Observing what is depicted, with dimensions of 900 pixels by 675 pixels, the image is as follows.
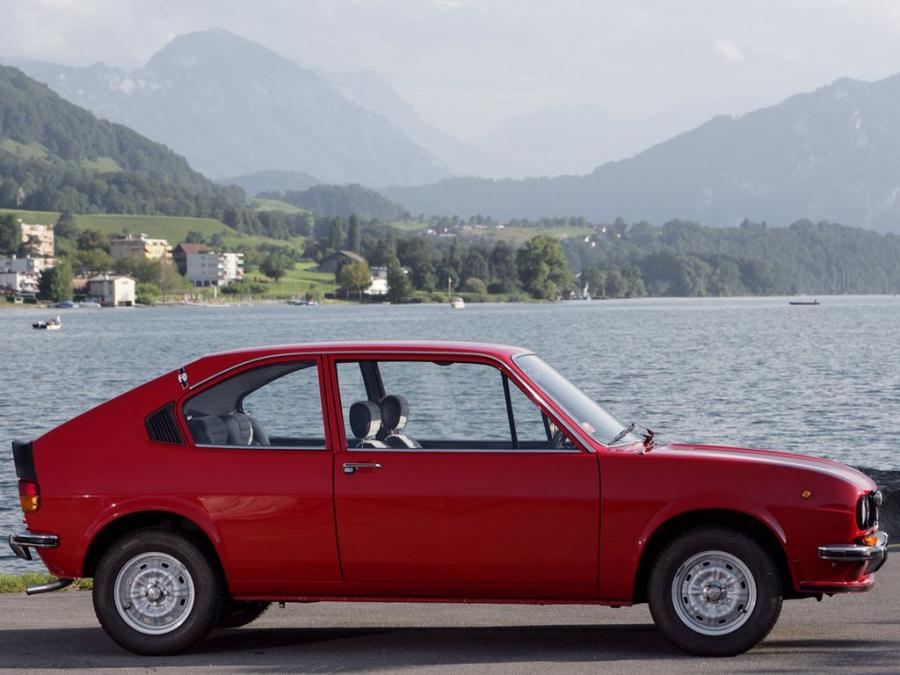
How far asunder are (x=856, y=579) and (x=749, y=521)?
0.68 metres

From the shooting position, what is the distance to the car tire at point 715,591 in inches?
323

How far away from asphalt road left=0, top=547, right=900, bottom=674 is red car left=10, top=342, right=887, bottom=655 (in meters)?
0.29

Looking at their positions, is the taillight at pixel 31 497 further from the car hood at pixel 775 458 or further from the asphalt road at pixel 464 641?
the car hood at pixel 775 458

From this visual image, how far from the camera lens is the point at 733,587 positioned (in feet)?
27.1

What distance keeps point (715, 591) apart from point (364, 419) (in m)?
2.30

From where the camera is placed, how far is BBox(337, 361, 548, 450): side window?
8641 mm

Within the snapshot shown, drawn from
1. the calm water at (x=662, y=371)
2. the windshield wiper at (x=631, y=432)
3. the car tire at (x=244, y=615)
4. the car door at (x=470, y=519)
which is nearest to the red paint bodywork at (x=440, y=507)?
the car door at (x=470, y=519)

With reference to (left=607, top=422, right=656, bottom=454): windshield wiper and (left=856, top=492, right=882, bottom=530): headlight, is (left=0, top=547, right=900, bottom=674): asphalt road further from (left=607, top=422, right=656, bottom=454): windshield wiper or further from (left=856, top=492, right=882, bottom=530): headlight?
(left=607, top=422, right=656, bottom=454): windshield wiper

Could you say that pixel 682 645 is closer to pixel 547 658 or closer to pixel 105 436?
pixel 547 658

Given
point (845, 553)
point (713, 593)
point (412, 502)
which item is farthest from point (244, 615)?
point (845, 553)

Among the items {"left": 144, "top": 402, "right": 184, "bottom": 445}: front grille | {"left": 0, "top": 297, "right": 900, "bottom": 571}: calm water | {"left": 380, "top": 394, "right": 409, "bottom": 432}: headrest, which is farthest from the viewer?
{"left": 0, "top": 297, "right": 900, "bottom": 571}: calm water

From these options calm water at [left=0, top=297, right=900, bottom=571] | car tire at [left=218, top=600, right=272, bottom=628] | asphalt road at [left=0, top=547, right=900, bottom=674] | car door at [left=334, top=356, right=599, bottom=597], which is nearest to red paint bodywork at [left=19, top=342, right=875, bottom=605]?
car door at [left=334, top=356, right=599, bottom=597]

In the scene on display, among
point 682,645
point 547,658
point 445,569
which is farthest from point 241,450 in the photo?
point 682,645

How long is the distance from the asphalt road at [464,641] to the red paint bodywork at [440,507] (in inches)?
15.6
